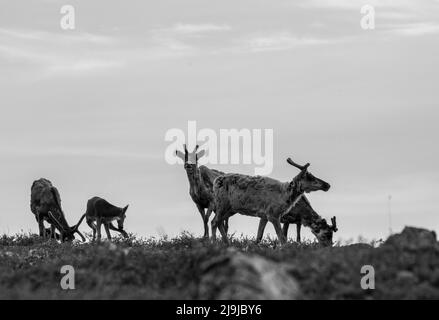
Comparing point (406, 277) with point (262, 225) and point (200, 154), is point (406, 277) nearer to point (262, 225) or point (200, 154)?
point (262, 225)

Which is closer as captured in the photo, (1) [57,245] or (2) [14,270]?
(2) [14,270]

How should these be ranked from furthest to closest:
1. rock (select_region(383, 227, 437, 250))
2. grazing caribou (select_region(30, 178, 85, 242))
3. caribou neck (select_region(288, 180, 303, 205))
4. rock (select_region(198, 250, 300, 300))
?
grazing caribou (select_region(30, 178, 85, 242))
caribou neck (select_region(288, 180, 303, 205))
rock (select_region(383, 227, 437, 250))
rock (select_region(198, 250, 300, 300))

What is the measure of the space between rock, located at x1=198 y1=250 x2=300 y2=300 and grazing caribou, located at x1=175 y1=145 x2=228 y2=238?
14.2 meters

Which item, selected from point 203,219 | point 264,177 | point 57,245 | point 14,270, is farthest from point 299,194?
point 14,270

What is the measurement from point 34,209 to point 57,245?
994 cm

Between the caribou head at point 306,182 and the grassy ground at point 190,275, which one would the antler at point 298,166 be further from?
the grassy ground at point 190,275

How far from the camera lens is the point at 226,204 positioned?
2875 cm

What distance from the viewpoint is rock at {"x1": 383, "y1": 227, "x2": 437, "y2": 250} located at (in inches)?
719

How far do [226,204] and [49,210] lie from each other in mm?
10172

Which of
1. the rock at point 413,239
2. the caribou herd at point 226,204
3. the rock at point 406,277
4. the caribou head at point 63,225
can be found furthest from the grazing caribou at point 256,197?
the rock at point 406,277

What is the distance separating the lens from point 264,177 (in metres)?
29.2

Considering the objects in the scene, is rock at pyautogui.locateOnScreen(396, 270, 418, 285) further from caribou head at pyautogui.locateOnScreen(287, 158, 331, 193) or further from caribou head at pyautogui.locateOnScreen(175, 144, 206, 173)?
caribou head at pyautogui.locateOnScreen(175, 144, 206, 173)

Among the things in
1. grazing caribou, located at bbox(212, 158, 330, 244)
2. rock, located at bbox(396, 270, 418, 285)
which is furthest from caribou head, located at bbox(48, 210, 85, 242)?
rock, located at bbox(396, 270, 418, 285)
